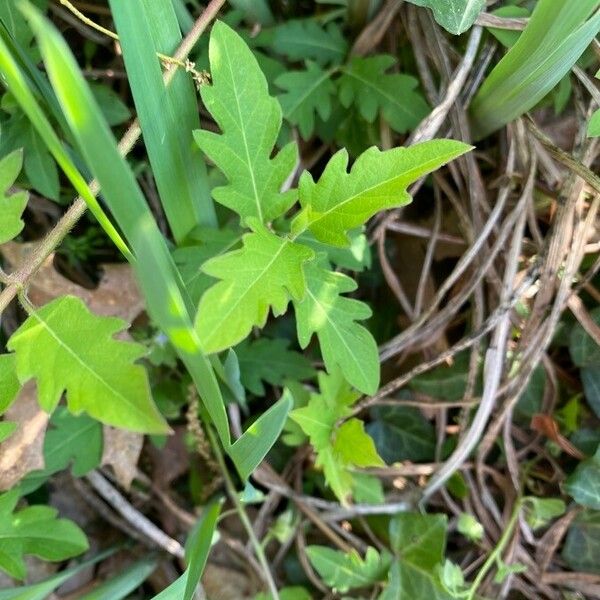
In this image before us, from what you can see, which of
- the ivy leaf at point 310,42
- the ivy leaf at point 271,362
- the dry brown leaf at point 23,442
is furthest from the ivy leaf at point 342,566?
the ivy leaf at point 310,42

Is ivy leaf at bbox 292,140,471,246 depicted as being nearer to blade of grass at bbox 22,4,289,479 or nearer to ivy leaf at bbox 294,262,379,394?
ivy leaf at bbox 294,262,379,394

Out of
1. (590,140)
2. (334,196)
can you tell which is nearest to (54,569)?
(334,196)

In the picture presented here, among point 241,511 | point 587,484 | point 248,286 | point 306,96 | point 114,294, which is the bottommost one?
point 241,511

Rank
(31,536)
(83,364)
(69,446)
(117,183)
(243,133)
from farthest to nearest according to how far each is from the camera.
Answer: (69,446), (31,536), (243,133), (83,364), (117,183)

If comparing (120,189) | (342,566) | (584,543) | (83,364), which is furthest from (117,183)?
(584,543)

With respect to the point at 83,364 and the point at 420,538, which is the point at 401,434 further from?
the point at 83,364

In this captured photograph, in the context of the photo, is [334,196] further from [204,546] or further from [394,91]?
[204,546]
